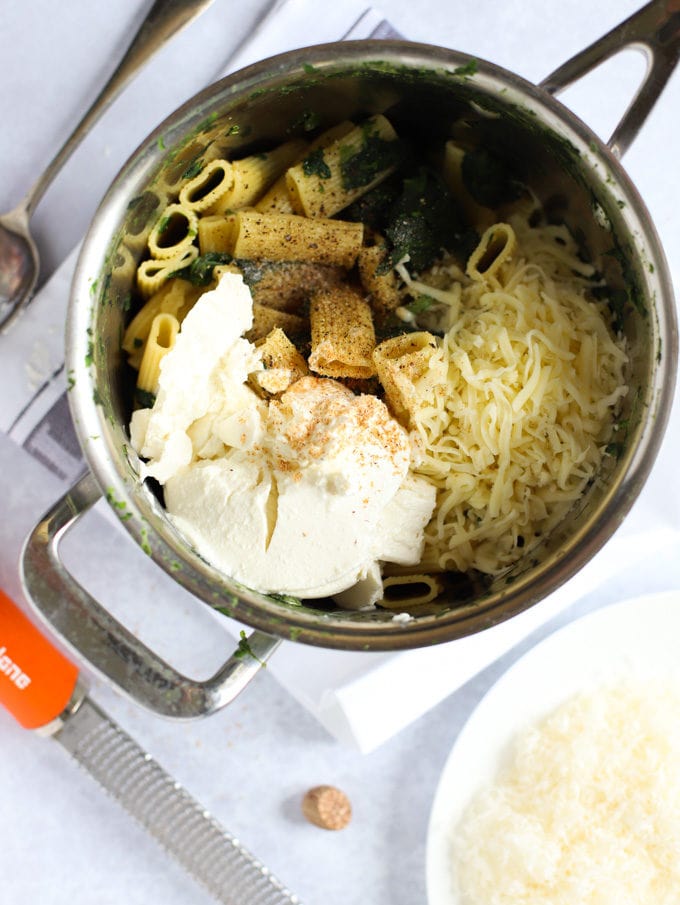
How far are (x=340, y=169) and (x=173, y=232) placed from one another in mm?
233

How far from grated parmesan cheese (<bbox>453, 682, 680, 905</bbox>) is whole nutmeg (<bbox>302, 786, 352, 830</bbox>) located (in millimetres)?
193

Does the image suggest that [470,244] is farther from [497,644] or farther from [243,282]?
[497,644]

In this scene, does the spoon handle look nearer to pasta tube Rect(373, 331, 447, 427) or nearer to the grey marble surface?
the grey marble surface

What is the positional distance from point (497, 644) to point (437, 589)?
1.06ft

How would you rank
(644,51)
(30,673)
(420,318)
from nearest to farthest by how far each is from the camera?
1. (644,51)
2. (420,318)
3. (30,673)

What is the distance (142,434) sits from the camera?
1021mm

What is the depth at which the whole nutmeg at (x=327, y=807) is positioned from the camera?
1406 mm

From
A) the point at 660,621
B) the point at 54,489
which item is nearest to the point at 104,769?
the point at 54,489

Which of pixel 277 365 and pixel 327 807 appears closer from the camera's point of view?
pixel 277 365

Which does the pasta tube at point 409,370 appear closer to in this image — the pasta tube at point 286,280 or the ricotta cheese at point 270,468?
the ricotta cheese at point 270,468

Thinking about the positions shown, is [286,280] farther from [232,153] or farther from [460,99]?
[460,99]

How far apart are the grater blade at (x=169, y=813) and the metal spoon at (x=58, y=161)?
693 millimetres

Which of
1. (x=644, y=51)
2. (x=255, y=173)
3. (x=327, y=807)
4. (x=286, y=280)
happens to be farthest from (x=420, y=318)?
(x=327, y=807)

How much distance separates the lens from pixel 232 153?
3.56 feet
